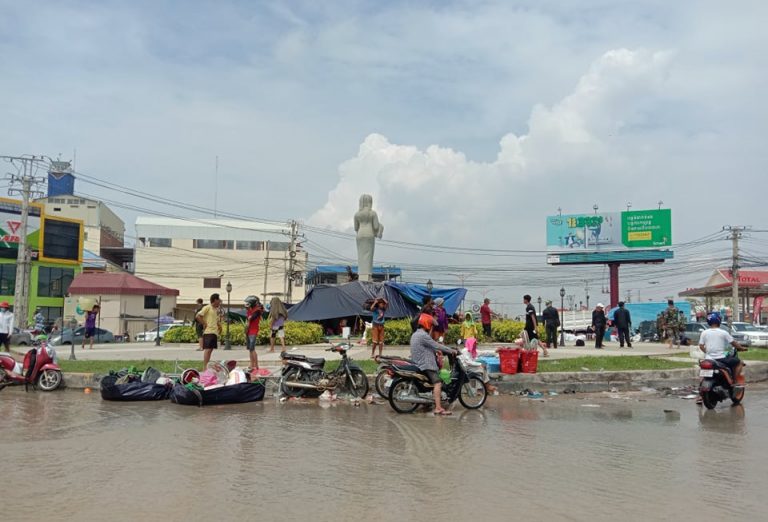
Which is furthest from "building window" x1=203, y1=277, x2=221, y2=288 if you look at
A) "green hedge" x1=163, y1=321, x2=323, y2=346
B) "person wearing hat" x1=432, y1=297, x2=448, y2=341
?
"person wearing hat" x1=432, y1=297, x2=448, y2=341

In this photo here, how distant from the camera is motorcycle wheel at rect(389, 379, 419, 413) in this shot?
11.1m

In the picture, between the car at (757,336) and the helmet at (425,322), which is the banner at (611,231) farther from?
the helmet at (425,322)

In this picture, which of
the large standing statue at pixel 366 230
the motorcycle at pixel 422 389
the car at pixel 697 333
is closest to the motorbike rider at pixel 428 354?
the motorcycle at pixel 422 389

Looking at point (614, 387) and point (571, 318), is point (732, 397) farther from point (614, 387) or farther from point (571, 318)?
point (571, 318)

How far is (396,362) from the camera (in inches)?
462

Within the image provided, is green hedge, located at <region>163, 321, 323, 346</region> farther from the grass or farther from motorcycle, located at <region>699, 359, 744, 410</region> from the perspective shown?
motorcycle, located at <region>699, 359, 744, 410</region>

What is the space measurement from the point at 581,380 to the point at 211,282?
7455 centimetres

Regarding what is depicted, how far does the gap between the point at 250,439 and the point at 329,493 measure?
291 centimetres

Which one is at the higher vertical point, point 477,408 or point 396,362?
point 396,362

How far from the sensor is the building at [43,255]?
5503 cm

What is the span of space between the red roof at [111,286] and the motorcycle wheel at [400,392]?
3963 centimetres

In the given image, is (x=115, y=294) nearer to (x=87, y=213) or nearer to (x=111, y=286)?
(x=111, y=286)


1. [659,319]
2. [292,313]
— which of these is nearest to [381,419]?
[292,313]

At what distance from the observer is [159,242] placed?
281 ft
